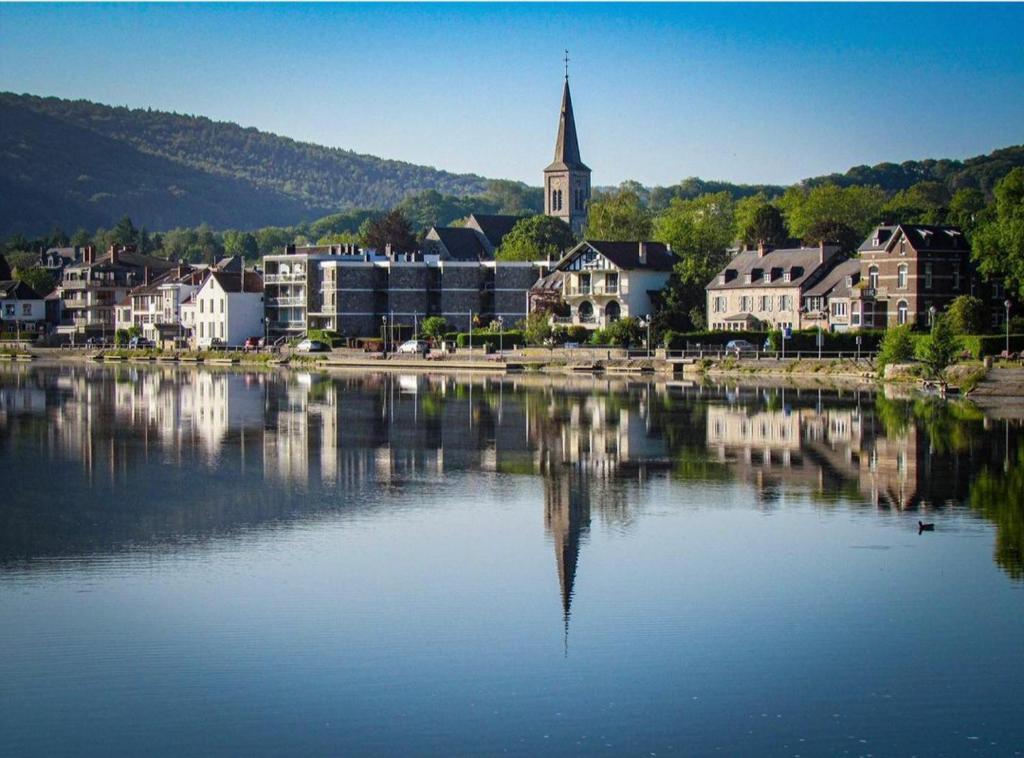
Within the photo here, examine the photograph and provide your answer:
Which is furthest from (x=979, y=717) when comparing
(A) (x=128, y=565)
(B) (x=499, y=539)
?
(A) (x=128, y=565)

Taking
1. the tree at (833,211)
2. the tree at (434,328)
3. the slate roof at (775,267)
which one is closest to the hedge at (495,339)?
the tree at (434,328)

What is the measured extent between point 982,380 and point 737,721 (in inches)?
1733

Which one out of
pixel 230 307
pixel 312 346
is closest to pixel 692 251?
pixel 312 346

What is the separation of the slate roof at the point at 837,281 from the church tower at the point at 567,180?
5602cm

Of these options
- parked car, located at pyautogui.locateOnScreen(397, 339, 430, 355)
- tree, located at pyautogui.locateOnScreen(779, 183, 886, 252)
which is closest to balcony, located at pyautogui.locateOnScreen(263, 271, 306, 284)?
parked car, located at pyautogui.locateOnScreen(397, 339, 430, 355)

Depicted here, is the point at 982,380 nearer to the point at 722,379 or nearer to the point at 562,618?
the point at 722,379

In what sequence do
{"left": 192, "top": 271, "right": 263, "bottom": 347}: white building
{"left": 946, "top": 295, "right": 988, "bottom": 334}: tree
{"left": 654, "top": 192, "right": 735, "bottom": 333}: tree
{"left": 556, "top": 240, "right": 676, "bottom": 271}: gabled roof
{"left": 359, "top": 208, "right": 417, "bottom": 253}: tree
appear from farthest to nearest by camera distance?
{"left": 359, "top": 208, "right": 417, "bottom": 253}: tree → {"left": 192, "top": 271, "right": 263, "bottom": 347}: white building → {"left": 556, "top": 240, "right": 676, "bottom": 271}: gabled roof → {"left": 654, "top": 192, "right": 735, "bottom": 333}: tree → {"left": 946, "top": 295, "right": 988, "bottom": 334}: tree

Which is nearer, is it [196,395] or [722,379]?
[196,395]

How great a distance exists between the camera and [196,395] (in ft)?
189

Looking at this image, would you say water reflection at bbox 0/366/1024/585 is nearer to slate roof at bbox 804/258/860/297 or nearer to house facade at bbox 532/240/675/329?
slate roof at bbox 804/258/860/297

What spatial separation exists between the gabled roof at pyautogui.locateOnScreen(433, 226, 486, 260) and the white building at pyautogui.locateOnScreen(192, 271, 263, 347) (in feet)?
57.1

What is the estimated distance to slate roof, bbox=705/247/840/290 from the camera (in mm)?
78062

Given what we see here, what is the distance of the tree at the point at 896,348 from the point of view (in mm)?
61594

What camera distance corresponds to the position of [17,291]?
4567 inches
